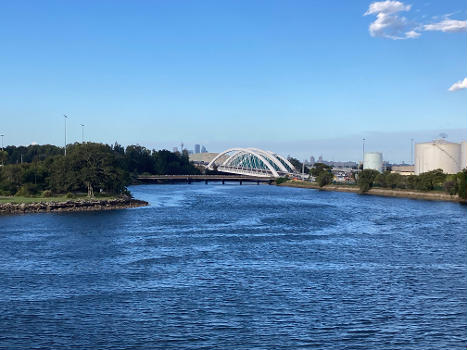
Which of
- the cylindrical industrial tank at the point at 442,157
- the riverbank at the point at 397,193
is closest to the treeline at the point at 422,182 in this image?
the riverbank at the point at 397,193

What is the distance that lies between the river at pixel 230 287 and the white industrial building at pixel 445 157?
6395 cm

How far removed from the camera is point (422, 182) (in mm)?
72438

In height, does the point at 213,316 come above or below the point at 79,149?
below

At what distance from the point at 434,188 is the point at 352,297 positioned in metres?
60.5

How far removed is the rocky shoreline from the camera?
4528cm

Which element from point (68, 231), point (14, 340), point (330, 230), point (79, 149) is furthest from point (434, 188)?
point (14, 340)

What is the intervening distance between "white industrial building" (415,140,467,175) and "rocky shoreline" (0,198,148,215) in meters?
65.1

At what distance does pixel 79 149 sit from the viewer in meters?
56.0

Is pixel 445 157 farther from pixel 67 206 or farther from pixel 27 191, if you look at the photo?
pixel 27 191

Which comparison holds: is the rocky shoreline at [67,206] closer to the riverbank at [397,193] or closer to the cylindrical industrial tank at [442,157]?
the riverbank at [397,193]

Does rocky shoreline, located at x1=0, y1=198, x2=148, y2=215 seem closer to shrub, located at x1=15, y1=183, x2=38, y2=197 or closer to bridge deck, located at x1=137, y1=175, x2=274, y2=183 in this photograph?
shrub, located at x1=15, y1=183, x2=38, y2=197

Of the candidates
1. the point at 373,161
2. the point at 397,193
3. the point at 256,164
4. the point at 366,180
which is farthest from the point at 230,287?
the point at 256,164

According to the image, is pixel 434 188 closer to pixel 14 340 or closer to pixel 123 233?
pixel 123 233

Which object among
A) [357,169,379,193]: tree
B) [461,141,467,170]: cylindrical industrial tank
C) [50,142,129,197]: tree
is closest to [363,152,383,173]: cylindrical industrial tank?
[461,141,467,170]: cylindrical industrial tank
